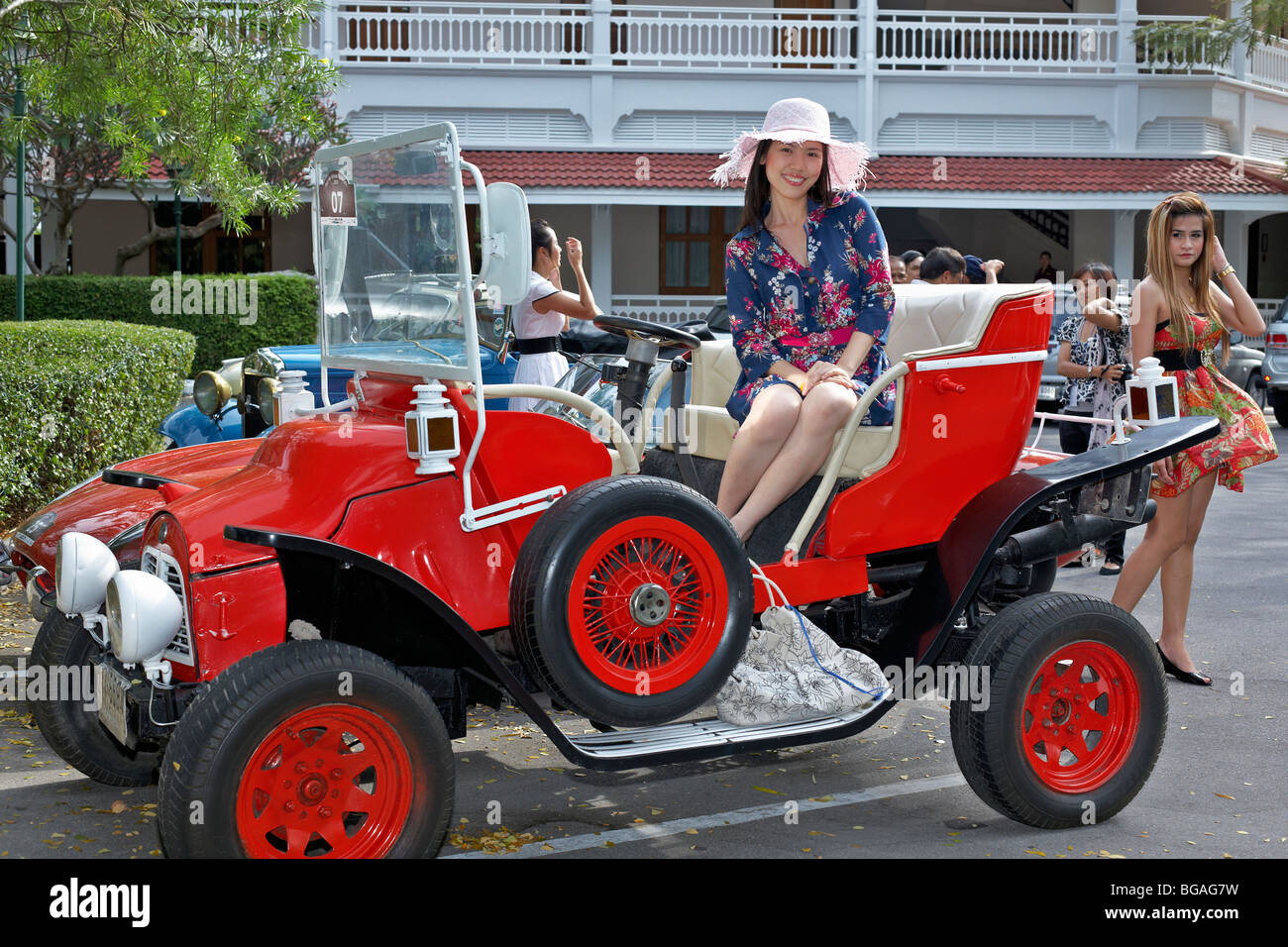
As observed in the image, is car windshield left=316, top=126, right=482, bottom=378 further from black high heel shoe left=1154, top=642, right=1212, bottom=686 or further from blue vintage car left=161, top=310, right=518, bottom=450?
black high heel shoe left=1154, top=642, right=1212, bottom=686

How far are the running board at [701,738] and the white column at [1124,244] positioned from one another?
20997mm

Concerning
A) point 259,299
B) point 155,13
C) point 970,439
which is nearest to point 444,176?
point 970,439

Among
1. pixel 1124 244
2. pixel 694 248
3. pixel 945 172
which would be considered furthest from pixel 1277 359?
pixel 694 248

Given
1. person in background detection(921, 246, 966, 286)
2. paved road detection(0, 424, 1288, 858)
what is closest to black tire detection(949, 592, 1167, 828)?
paved road detection(0, 424, 1288, 858)

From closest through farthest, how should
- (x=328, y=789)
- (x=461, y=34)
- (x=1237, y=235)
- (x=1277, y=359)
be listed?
(x=328, y=789)
(x=1277, y=359)
(x=461, y=34)
(x=1237, y=235)

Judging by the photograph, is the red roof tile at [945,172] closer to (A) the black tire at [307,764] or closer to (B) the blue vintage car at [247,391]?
(B) the blue vintage car at [247,391]

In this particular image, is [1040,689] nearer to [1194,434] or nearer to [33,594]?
[1194,434]

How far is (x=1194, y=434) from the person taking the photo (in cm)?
473

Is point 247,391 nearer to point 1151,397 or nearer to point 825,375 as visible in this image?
point 825,375

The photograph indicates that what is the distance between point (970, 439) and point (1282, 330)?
48.7 ft

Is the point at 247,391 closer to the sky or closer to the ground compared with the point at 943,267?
closer to the ground

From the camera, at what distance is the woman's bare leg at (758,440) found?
4.52 metres

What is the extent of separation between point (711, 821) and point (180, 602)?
1.84m

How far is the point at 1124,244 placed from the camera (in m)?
23.9
